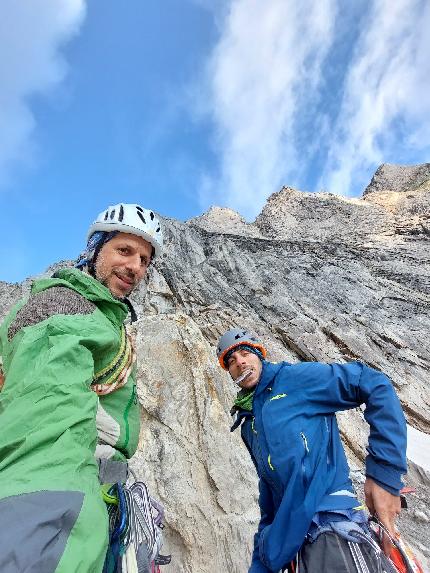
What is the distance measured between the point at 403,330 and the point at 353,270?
7.72m

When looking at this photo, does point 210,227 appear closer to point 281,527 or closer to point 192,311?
point 192,311

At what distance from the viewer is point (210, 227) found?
46.0 metres

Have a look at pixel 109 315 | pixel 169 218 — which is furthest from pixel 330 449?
pixel 169 218

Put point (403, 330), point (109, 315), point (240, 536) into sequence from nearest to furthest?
point (109, 315) < point (240, 536) < point (403, 330)

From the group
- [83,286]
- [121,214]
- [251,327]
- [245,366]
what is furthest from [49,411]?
[251,327]

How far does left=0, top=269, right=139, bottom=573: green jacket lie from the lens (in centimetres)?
109

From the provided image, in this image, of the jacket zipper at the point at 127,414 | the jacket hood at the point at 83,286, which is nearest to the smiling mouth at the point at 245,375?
the jacket zipper at the point at 127,414

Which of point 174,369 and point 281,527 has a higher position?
point 174,369

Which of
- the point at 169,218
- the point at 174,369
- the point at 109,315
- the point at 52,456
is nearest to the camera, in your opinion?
the point at 52,456

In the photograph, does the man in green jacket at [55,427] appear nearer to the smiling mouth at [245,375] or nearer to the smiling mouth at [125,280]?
the smiling mouth at [125,280]

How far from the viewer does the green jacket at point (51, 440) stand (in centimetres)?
109

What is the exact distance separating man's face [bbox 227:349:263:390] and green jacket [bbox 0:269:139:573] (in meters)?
2.11

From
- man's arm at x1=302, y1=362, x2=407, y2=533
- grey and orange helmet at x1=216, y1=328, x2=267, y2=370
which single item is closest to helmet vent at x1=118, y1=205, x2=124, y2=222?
grey and orange helmet at x1=216, y1=328, x2=267, y2=370

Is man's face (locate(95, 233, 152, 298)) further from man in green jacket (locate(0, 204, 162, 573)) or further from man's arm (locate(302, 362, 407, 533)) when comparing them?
man's arm (locate(302, 362, 407, 533))
